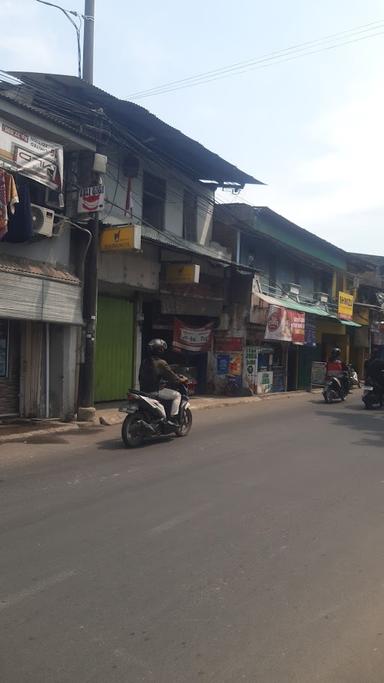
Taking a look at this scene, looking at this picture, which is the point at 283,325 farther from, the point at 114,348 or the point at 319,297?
the point at 319,297

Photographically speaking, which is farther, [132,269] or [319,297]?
[319,297]

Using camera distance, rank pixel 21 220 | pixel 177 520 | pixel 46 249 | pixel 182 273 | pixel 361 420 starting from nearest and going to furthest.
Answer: pixel 177 520, pixel 21 220, pixel 46 249, pixel 361 420, pixel 182 273

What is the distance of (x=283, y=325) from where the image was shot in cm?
1952

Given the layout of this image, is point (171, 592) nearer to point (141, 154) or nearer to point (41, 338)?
point (41, 338)

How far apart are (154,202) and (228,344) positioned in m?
5.22

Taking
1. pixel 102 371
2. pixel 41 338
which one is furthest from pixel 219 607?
pixel 102 371

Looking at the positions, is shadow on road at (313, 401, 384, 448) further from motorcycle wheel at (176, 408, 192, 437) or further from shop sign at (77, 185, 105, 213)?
shop sign at (77, 185, 105, 213)

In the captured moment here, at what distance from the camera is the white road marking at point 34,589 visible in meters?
3.63

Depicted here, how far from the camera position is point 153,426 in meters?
9.55

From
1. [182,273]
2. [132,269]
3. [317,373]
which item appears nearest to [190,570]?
[132,269]

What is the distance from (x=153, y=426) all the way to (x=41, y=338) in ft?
12.9

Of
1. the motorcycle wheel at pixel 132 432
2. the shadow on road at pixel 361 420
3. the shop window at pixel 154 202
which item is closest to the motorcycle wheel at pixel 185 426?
the motorcycle wheel at pixel 132 432

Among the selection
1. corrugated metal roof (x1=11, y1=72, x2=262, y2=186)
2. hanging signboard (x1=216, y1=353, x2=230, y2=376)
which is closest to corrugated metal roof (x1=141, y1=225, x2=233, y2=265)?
corrugated metal roof (x1=11, y1=72, x2=262, y2=186)

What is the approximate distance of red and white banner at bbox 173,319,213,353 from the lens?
16.9 metres
